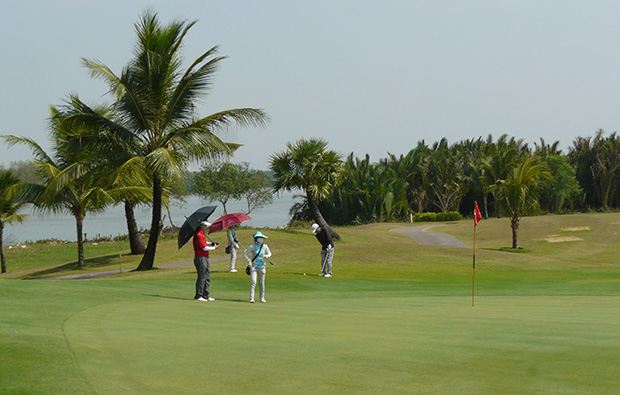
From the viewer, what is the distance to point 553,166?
61.3 metres

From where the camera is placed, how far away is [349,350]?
7422 millimetres

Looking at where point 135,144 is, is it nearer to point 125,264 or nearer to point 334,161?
point 125,264

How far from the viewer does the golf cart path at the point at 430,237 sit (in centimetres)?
3966

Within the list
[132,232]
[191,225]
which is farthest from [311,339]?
[132,232]

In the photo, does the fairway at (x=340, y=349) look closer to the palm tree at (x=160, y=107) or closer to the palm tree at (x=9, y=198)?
the palm tree at (x=160, y=107)

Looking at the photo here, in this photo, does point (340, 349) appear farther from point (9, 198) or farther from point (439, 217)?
point (439, 217)

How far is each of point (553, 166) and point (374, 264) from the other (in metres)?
42.1

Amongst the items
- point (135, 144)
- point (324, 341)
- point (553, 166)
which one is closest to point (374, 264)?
point (135, 144)

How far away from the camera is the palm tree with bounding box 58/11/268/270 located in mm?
25562

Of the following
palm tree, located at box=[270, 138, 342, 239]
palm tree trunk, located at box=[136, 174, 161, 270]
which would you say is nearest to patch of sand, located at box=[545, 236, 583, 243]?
palm tree, located at box=[270, 138, 342, 239]

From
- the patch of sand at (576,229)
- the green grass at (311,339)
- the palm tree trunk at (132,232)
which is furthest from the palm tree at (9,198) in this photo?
the patch of sand at (576,229)

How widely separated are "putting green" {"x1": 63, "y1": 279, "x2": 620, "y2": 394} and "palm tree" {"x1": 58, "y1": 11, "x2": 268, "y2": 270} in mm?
14619

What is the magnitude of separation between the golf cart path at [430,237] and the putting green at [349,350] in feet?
90.7

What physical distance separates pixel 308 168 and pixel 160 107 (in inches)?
595
